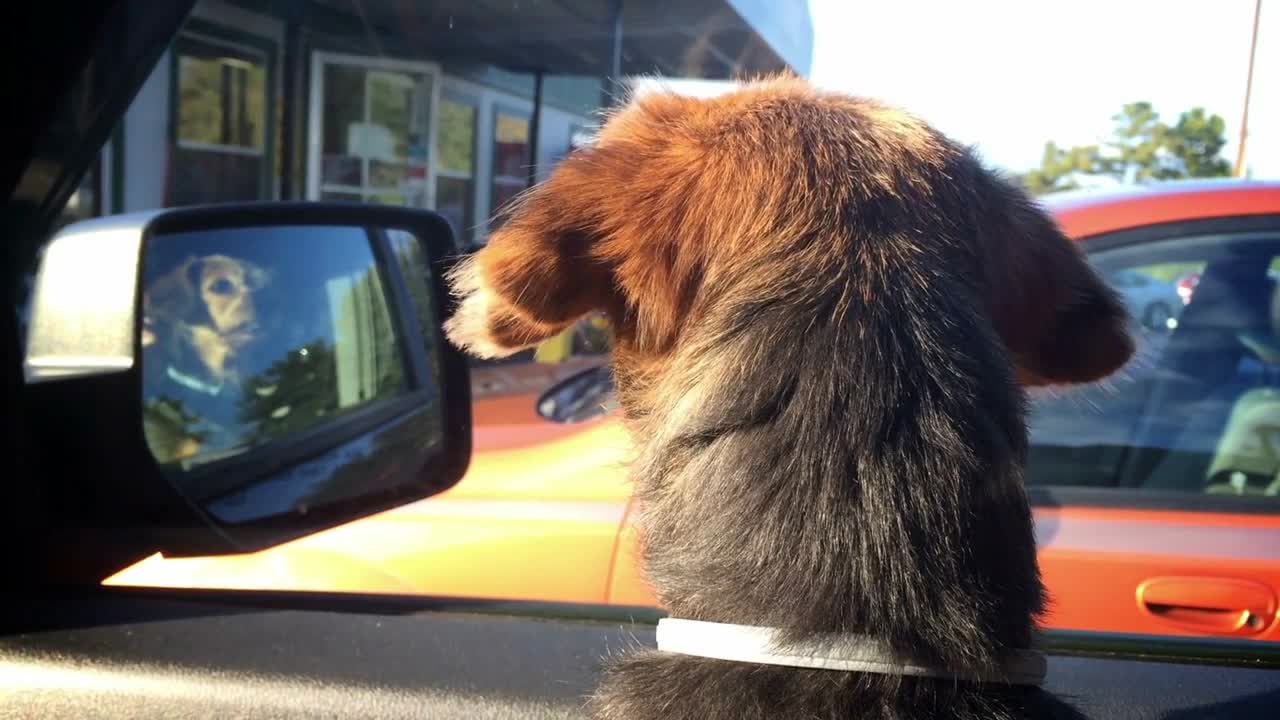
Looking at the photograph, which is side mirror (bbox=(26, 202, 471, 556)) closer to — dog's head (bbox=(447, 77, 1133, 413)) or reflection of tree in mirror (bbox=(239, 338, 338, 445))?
reflection of tree in mirror (bbox=(239, 338, 338, 445))

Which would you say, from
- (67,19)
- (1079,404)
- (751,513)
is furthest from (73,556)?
(1079,404)

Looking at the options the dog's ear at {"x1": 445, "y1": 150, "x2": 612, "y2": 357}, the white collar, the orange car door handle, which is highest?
the dog's ear at {"x1": 445, "y1": 150, "x2": 612, "y2": 357}

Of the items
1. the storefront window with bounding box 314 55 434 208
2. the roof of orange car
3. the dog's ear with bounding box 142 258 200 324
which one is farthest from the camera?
the storefront window with bounding box 314 55 434 208

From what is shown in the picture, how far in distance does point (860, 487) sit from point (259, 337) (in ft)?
6.84

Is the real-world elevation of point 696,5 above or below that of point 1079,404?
above

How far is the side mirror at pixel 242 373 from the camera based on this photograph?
1.83m

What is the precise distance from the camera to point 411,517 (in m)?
2.70

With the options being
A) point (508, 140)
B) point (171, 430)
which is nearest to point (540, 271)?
point (171, 430)

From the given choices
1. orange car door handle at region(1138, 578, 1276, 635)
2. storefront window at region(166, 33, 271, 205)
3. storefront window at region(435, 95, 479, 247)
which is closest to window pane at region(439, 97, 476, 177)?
storefront window at region(435, 95, 479, 247)

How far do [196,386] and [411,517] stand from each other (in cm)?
62

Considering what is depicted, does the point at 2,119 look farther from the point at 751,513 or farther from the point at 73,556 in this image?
the point at 751,513

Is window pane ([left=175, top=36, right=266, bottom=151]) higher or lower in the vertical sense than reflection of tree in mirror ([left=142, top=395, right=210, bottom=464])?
higher

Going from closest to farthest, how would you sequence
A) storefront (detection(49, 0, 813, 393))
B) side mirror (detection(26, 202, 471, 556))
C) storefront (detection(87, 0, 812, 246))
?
side mirror (detection(26, 202, 471, 556)) < storefront (detection(49, 0, 813, 393)) < storefront (detection(87, 0, 812, 246))

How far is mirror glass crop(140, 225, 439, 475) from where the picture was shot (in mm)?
2443
